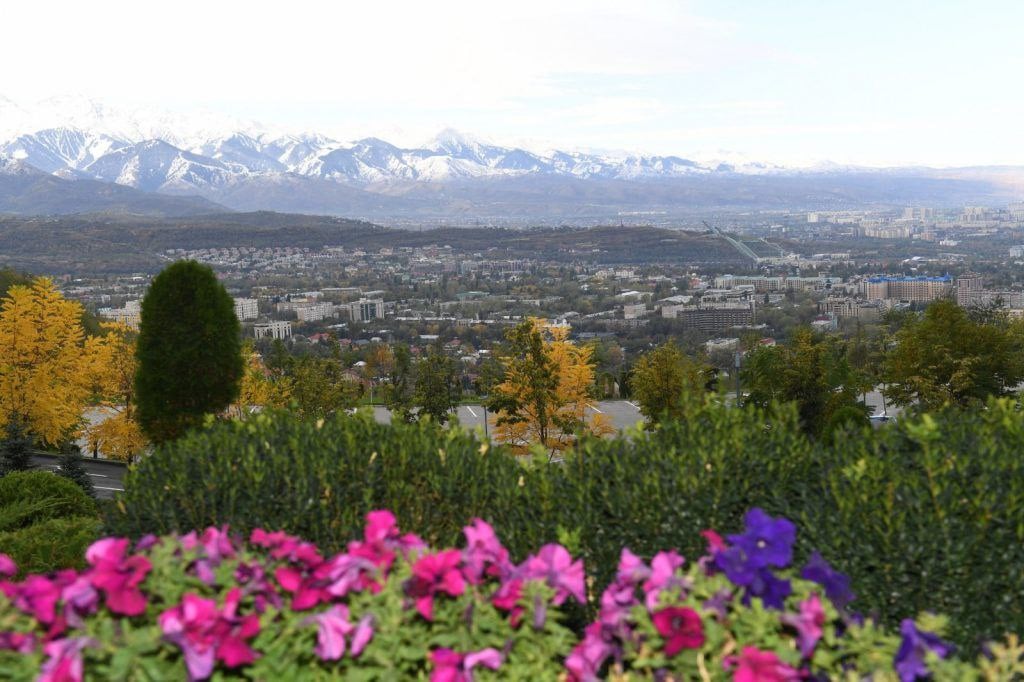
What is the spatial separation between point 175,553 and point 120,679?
0.59 meters

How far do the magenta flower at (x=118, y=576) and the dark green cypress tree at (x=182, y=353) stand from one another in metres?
10.2

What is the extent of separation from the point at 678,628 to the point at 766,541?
0.45m

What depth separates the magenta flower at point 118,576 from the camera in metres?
2.51

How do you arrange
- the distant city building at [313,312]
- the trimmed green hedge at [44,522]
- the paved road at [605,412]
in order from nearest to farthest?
the trimmed green hedge at [44,522] < the paved road at [605,412] < the distant city building at [313,312]

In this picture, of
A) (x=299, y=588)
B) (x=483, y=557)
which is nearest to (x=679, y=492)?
(x=483, y=557)

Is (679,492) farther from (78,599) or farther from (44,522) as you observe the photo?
(44,522)

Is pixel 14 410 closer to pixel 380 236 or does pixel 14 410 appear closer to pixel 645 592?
pixel 645 592

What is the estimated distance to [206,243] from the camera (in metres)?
145

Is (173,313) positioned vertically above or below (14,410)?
above

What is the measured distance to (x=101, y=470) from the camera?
920 inches

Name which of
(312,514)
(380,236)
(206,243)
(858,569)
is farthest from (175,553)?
(380,236)

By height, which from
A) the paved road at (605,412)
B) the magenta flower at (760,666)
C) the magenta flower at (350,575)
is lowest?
the paved road at (605,412)

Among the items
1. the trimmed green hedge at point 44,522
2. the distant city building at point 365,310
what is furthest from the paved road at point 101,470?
the distant city building at point 365,310

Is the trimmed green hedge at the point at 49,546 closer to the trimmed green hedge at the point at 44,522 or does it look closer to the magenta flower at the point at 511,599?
the trimmed green hedge at the point at 44,522
